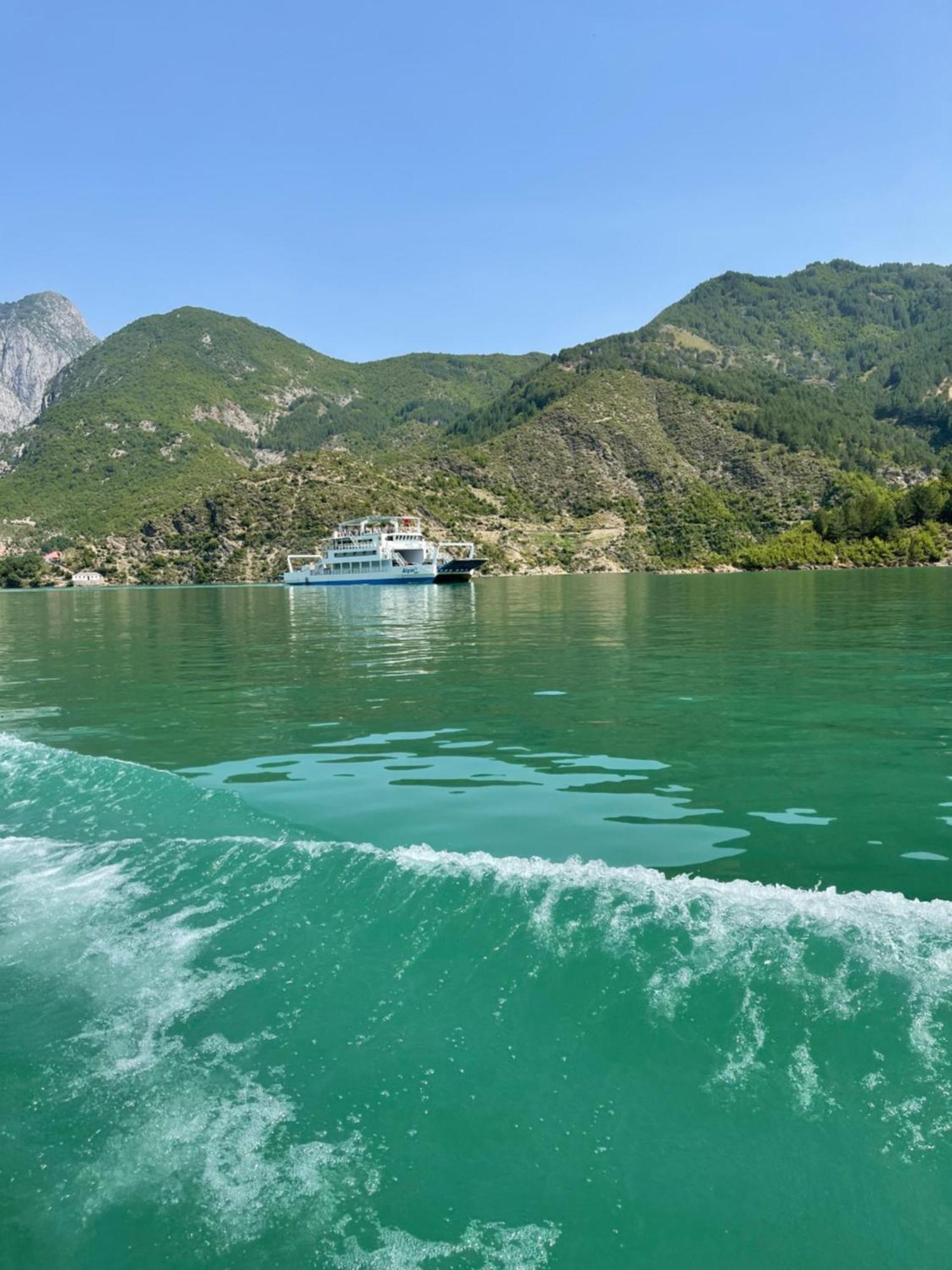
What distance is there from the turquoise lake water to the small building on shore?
612 ft

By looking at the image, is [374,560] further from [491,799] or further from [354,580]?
[491,799]

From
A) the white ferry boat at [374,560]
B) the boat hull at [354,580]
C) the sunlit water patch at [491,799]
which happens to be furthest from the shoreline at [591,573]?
the sunlit water patch at [491,799]

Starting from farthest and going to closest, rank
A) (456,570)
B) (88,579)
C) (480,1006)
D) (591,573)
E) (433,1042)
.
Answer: (88,579)
(591,573)
(456,570)
(480,1006)
(433,1042)

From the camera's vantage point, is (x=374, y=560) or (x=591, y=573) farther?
(x=591, y=573)

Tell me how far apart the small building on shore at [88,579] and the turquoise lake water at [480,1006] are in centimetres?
18651

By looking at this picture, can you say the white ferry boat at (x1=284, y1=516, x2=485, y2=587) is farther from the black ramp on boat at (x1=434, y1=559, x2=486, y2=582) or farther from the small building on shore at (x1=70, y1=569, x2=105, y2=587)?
the small building on shore at (x1=70, y1=569, x2=105, y2=587)

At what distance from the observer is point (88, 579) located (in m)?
184

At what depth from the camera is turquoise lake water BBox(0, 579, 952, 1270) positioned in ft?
13.8

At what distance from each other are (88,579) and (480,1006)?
198776 millimetres

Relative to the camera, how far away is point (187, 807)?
1154 cm

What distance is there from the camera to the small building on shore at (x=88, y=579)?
600 feet

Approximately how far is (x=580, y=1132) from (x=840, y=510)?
171 m

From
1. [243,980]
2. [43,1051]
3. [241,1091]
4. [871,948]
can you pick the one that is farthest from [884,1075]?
[43,1051]

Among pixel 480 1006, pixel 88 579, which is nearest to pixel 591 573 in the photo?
pixel 88 579
